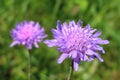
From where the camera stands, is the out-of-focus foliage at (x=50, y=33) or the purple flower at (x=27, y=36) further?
the out-of-focus foliage at (x=50, y=33)

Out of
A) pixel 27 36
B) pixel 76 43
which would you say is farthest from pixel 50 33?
pixel 76 43

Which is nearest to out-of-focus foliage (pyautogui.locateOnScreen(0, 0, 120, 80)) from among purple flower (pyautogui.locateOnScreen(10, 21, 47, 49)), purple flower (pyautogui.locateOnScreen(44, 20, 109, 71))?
purple flower (pyautogui.locateOnScreen(10, 21, 47, 49))

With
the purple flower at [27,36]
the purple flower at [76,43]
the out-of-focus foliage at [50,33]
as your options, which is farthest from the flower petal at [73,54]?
the out-of-focus foliage at [50,33]

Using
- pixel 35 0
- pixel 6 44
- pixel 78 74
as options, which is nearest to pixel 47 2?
pixel 35 0

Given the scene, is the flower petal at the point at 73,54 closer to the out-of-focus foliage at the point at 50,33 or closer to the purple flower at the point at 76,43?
the purple flower at the point at 76,43

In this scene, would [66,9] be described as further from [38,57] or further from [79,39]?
[79,39]

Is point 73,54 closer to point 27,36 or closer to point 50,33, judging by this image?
point 27,36

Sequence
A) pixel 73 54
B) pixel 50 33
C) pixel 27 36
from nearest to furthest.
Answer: pixel 73 54 → pixel 27 36 → pixel 50 33
